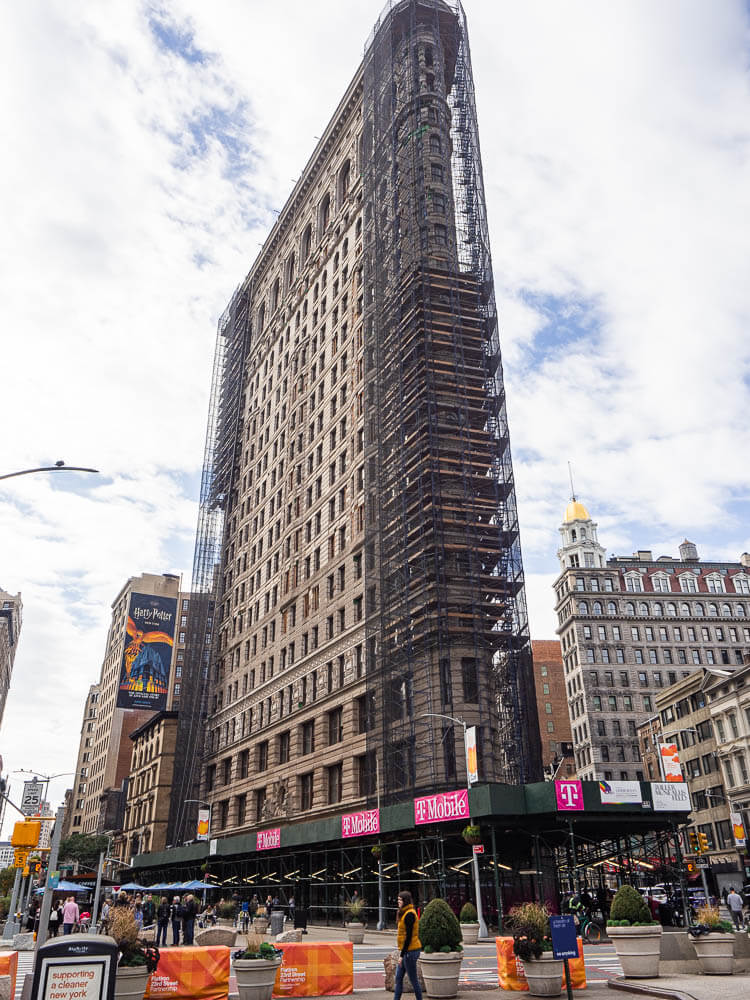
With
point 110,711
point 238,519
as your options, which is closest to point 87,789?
point 110,711

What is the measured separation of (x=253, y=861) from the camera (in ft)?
196

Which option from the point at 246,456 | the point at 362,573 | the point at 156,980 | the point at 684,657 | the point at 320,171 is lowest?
the point at 156,980

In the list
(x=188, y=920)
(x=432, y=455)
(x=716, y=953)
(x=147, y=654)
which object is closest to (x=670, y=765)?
(x=716, y=953)

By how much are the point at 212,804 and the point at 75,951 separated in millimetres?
67370

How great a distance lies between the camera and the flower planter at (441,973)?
15953 mm

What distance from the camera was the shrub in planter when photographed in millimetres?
16281

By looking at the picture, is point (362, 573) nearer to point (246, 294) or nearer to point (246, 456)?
point (246, 456)

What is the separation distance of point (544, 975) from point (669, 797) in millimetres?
21660

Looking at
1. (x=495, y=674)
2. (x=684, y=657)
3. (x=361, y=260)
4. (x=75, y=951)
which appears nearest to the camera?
(x=75, y=951)

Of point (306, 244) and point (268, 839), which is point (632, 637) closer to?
point (306, 244)

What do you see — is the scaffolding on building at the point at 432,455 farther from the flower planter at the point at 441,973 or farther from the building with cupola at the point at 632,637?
the building with cupola at the point at 632,637

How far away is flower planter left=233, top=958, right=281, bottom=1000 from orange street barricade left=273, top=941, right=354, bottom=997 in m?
1.07

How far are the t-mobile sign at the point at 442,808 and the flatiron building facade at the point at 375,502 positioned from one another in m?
6.57

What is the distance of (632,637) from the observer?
11731 cm
